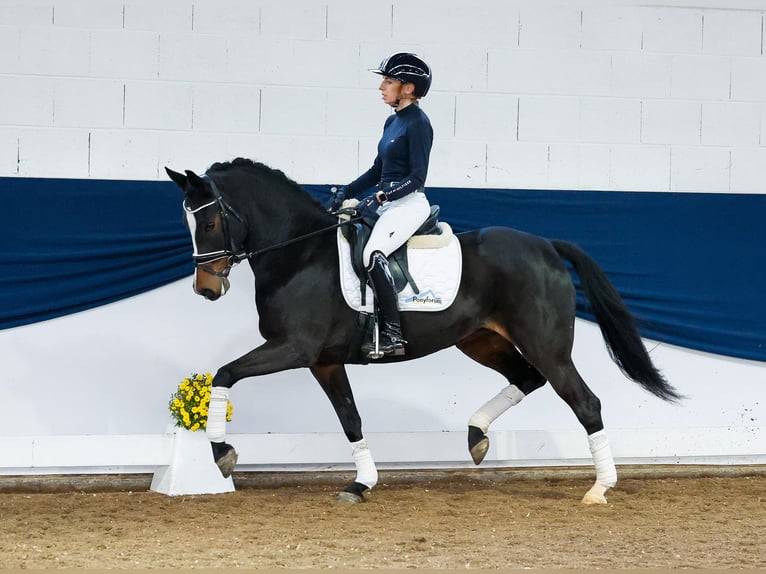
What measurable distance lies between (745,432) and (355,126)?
295cm

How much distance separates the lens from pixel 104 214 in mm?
5855

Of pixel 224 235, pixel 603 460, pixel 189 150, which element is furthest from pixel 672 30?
pixel 224 235

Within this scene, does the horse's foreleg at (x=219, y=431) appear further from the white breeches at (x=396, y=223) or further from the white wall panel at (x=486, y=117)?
the white wall panel at (x=486, y=117)

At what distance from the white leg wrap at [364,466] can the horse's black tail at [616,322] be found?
1363mm

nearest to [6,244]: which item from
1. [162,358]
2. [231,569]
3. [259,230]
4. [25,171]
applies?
[25,171]

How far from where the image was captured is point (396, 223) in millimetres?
5027

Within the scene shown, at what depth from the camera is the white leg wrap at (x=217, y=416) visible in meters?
4.72

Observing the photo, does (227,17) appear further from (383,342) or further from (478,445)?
(478,445)

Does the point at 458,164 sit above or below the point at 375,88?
below

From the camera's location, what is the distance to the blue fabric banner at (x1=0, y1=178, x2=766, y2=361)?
580 centimetres

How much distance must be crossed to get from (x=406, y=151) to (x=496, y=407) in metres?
1.40

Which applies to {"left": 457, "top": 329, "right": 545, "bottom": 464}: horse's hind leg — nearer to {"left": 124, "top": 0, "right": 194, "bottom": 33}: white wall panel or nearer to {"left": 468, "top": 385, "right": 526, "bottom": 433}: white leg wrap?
{"left": 468, "top": 385, "right": 526, "bottom": 433}: white leg wrap

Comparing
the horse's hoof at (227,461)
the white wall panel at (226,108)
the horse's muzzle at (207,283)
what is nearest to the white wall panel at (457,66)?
the white wall panel at (226,108)

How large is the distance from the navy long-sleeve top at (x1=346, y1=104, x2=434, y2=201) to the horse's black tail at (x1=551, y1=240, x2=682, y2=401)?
91 cm
